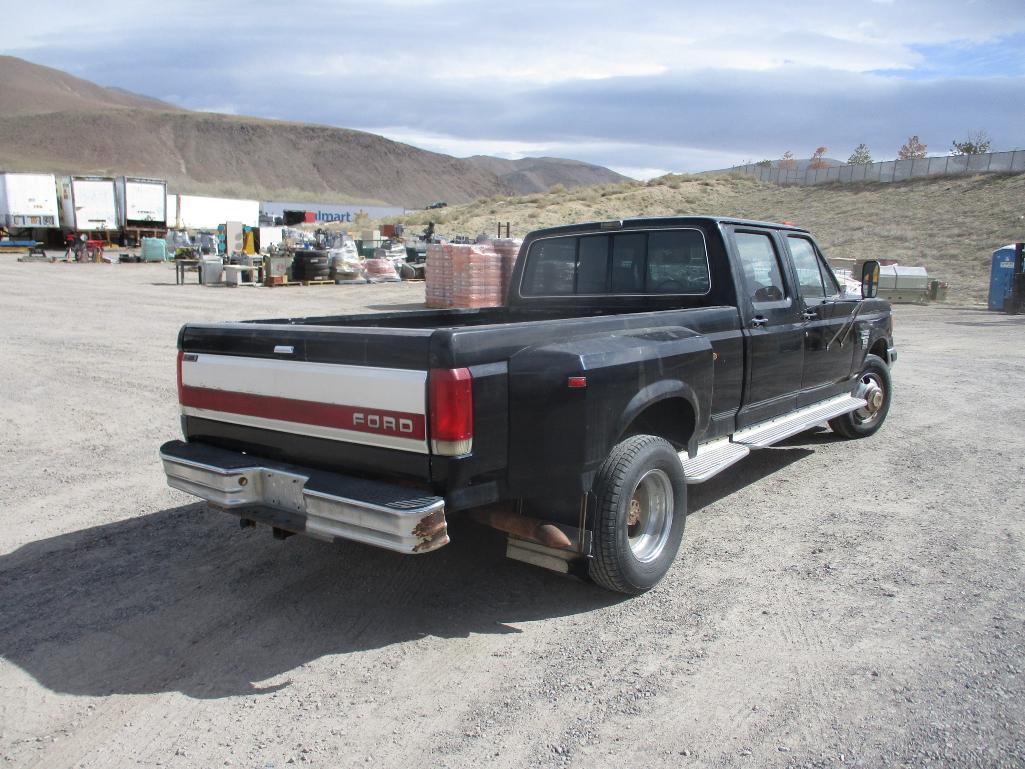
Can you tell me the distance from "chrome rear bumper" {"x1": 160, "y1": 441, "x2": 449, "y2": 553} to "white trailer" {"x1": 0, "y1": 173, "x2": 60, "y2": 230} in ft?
131

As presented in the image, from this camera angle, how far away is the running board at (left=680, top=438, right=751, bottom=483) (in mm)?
4656

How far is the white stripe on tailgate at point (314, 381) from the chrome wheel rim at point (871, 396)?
517 cm

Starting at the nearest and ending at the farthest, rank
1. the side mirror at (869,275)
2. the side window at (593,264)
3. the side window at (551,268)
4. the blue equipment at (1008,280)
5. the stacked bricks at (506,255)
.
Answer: the side window at (593,264)
the side window at (551,268)
the side mirror at (869,275)
the stacked bricks at (506,255)
the blue equipment at (1008,280)

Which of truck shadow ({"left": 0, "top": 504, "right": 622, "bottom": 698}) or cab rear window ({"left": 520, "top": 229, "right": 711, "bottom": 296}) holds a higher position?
Answer: cab rear window ({"left": 520, "top": 229, "right": 711, "bottom": 296})

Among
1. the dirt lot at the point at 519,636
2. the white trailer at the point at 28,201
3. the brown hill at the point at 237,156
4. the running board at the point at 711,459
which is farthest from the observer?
the brown hill at the point at 237,156

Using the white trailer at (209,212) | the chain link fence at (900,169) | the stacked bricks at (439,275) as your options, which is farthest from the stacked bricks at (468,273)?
the chain link fence at (900,169)

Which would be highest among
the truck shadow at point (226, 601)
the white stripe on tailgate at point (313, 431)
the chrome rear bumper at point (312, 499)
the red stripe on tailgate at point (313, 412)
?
the red stripe on tailgate at point (313, 412)

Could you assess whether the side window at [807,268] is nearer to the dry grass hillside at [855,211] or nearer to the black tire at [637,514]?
the black tire at [637,514]

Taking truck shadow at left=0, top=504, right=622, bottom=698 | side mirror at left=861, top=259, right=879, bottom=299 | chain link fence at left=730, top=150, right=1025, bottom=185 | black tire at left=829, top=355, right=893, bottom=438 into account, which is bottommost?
truck shadow at left=0, top=504, right=622, bottom=698

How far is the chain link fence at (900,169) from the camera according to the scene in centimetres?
4353

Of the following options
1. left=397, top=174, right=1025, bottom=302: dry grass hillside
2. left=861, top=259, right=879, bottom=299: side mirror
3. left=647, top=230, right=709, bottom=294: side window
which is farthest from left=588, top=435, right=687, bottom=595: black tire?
left=397, top=174, right=1025, bottom=302: dry grass hillside

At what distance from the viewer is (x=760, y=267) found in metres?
5.78

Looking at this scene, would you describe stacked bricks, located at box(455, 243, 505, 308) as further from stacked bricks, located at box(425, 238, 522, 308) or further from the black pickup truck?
the black pickup truck

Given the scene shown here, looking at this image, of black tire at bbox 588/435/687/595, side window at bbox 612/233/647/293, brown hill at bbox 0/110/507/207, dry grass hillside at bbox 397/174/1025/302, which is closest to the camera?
black tire at bbox 588/435/687/595
